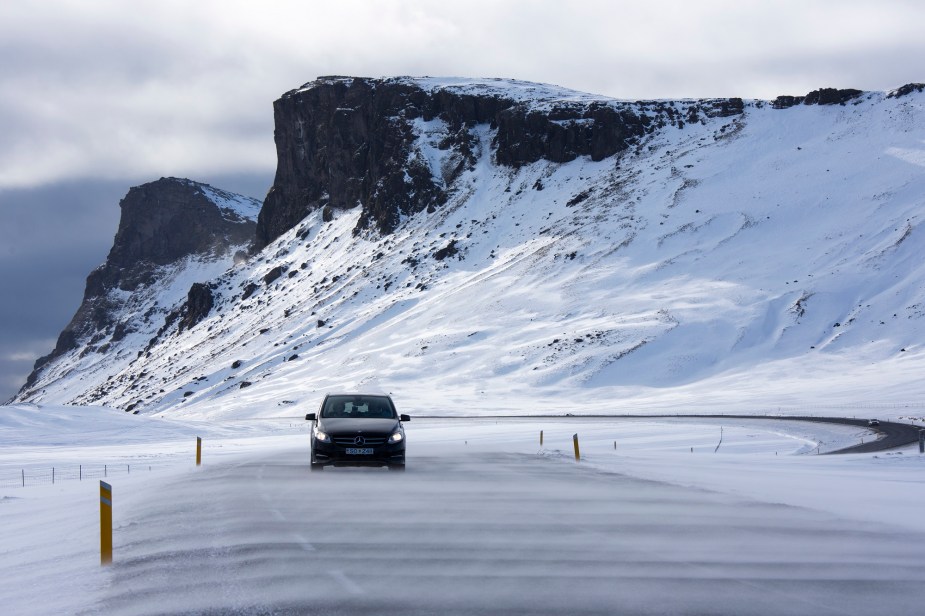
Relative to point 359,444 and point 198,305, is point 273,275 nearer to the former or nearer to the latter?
point 198,305

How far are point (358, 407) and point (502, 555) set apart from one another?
504 inches

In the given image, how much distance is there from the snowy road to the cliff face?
13699 centimetres

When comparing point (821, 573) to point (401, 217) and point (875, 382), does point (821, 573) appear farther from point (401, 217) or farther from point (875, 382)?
point (401, 217)

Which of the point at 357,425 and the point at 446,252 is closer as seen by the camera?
the point at 357,425

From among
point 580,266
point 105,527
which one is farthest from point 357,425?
point 580,266

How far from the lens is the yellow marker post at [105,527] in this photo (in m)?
9.47

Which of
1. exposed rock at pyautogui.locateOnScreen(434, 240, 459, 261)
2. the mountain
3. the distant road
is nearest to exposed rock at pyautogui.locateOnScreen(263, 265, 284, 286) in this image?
the mountain

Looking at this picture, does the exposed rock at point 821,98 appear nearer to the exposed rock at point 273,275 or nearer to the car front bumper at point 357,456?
the exposed rock at point 273,275

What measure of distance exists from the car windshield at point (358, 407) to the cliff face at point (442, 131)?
129073mm

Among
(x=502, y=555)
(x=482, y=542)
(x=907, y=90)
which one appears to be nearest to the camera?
(x=502, y=555)

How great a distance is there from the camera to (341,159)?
617 feet

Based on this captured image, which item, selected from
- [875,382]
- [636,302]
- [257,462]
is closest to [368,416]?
[257,462]

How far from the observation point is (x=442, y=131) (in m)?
170

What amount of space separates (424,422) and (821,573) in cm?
5871
